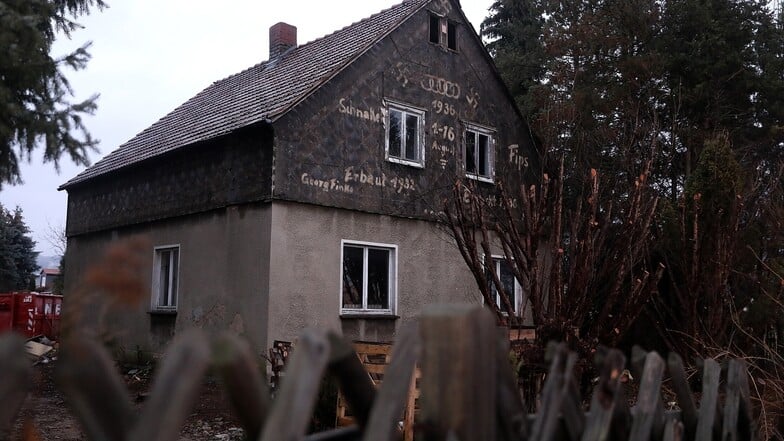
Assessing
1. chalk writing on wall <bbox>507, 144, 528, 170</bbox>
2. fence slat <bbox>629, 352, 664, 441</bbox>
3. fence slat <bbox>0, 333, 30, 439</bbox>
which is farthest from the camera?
chalk writing on wall <bbox>507, 144, 528, 170</bbox>

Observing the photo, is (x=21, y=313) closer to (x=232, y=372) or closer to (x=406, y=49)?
(x=406, y=49)

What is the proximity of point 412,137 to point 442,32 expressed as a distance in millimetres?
2437

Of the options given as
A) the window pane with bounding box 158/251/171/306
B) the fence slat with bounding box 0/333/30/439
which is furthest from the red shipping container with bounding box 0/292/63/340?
the fence slat with bounding box 0/333/30/439

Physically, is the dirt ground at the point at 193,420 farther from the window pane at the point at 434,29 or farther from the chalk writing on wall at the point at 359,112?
the window pane at the point at 434,29

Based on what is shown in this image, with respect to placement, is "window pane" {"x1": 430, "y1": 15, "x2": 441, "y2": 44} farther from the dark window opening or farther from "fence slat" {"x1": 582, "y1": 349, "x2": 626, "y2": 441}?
"fence slat" {"x1": 582, "y1": 349, "x2": 626, "y2": 441}

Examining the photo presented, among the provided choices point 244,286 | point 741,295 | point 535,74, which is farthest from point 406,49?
point 535,74

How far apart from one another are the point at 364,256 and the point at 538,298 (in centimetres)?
598

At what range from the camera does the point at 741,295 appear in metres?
9.98

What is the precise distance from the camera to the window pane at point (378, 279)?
1292cm

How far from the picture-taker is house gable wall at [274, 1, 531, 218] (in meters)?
12.3

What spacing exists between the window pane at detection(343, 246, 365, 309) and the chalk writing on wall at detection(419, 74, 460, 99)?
3.70 meters

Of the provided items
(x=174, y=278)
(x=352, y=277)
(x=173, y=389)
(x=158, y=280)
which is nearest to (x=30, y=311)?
(x=158, y=280)

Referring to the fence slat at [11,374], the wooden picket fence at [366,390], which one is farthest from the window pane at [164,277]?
the fence slat at [11,374]

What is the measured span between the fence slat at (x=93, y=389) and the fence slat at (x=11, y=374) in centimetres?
8
